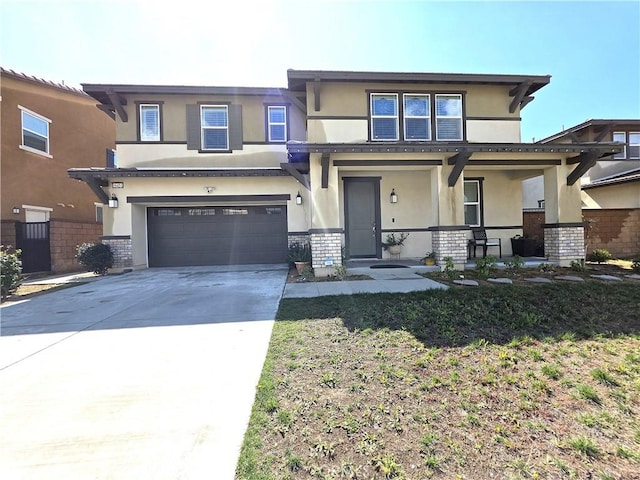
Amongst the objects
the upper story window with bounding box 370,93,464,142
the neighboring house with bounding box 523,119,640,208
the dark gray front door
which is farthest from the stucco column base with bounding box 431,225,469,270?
the neighboring house with bounding box 523,119,640,208

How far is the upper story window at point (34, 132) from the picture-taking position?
11.8 meters

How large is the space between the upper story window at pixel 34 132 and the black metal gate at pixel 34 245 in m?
3.30

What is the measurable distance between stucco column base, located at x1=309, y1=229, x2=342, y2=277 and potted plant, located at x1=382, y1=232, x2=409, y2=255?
2966 mm

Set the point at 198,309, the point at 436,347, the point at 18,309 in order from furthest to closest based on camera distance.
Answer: the point at 18,309
the point at 198,309
the point at 436,347

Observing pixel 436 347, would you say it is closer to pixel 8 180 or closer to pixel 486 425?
pixel 486 425

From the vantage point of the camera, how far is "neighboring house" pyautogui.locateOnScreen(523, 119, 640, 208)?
1290 cm

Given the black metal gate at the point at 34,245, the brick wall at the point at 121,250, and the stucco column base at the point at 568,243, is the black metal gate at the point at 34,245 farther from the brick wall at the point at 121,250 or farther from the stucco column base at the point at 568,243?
the stucco column base at the point at 568,243

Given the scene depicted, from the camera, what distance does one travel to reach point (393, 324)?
14.4 ft

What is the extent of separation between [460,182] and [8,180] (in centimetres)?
1560

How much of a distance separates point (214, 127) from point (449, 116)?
822 cm

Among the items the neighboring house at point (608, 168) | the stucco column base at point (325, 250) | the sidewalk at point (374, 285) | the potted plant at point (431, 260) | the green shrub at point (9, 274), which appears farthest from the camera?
the neighboring house at point (608, 168)

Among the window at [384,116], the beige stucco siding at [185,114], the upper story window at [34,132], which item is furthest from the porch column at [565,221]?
the upper story window at [34,132]

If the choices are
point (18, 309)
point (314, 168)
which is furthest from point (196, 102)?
point (18, 309)

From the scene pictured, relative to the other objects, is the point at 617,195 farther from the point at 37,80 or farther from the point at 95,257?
the point at 37,80
